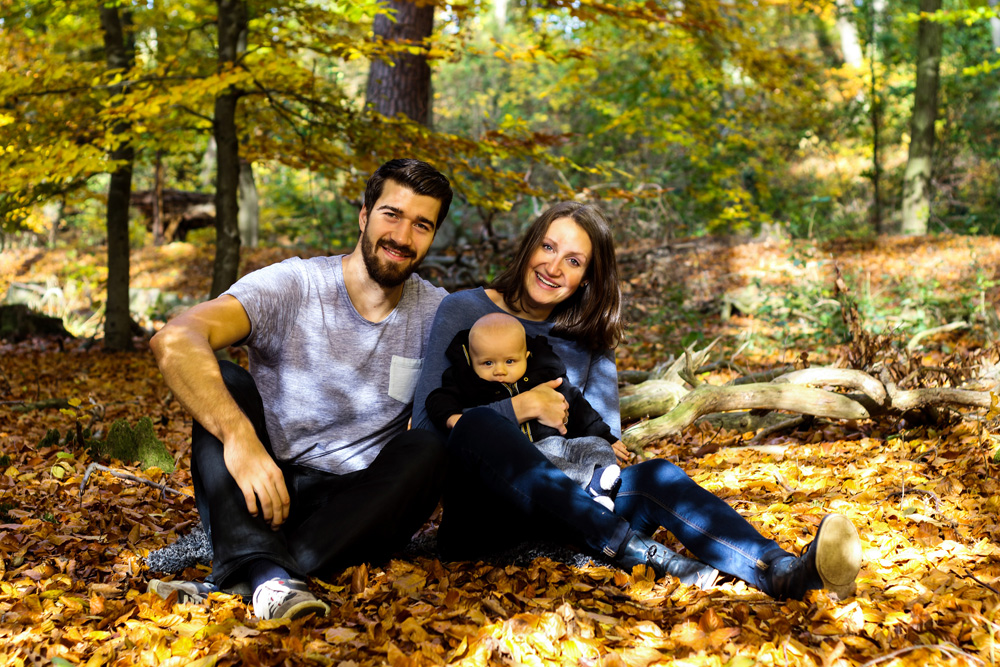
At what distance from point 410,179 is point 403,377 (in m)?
0.74

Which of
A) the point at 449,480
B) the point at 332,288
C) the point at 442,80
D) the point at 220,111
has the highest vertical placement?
the point at 442,80

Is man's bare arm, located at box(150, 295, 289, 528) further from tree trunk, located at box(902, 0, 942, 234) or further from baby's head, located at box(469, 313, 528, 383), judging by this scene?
tree trunk, located at box(902, 0, 942, 234)

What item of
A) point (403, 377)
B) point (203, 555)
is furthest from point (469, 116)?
point (203, 555)

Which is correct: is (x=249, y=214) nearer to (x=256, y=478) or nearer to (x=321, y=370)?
(x=321, y=370)

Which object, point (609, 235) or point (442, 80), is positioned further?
point (442, 80)

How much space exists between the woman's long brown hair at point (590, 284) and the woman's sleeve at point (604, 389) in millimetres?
63

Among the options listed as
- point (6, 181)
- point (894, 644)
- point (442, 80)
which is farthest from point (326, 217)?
point (894, 644)

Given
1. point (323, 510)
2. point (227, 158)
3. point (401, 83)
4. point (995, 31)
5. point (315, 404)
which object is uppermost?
point (995, 31)

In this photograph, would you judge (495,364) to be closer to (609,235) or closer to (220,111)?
(609,235)

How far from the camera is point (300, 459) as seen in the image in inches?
106

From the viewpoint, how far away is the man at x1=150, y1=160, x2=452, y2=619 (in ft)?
7.32

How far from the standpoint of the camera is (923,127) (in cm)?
1120

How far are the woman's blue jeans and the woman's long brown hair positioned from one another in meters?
0.64

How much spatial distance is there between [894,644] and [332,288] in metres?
2.06
